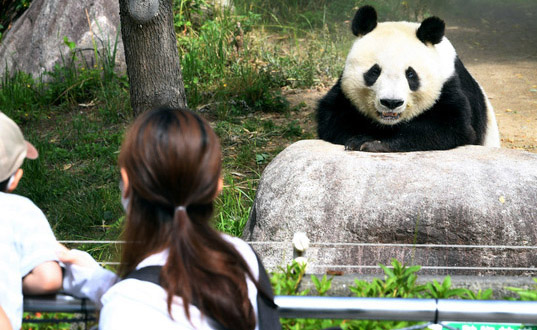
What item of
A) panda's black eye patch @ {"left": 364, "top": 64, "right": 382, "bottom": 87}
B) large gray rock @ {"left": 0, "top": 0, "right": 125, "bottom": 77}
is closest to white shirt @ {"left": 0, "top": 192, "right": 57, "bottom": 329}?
panda's black eye patch @ {"left": 364, "top": 64, "right": 382, "bottom": 87}

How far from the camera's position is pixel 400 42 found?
371 centimetres

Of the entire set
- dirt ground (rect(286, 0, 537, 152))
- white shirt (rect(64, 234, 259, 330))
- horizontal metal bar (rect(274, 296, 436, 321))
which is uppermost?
white shirt (rect(64, 234, 259, 330))

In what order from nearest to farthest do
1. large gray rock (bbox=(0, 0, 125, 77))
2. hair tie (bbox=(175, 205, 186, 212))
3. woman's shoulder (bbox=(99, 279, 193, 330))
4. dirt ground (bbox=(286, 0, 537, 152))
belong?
woman's shoulder (bbox=(99, 279, 193, 330)) < hair tie (bbox=(175, 205, 186, 212)) < dirt ground (bbox=(286, 0, 537, 152)) < large gray rock (bbox=(0, 0, 125, 77))

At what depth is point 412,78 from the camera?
3680 millimetres

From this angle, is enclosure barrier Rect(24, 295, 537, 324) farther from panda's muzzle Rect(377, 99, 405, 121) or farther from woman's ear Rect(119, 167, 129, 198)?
panda's muzzle Rect(377, 99, 405, 121)

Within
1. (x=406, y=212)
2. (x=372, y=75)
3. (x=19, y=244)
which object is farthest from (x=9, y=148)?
(x=372, y=75)

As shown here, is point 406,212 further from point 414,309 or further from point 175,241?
point 175,241

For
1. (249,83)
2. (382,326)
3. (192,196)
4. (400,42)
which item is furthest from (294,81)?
(192,196)

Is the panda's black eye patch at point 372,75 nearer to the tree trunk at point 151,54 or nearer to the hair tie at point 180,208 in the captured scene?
the tree trunk at point 151,54

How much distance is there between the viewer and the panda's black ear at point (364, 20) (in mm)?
3801

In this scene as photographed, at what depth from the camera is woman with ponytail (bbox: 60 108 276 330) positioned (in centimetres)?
135

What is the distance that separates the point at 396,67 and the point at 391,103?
216 millimetres

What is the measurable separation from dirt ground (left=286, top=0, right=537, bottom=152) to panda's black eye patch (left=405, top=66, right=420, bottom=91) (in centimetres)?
243

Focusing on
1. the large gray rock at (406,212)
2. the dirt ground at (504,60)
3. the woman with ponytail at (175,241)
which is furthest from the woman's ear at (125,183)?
the dirt ground at (504,60)
